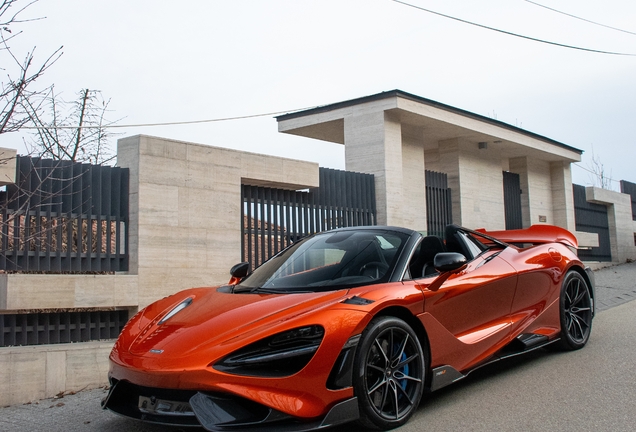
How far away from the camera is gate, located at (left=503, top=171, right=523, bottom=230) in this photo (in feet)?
64.5

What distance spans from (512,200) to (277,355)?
1780 cm

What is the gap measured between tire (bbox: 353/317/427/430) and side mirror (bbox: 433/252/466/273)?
0.58 m

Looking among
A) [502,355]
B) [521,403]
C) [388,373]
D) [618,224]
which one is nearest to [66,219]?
[388,373]

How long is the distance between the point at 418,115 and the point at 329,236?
32.3 feet

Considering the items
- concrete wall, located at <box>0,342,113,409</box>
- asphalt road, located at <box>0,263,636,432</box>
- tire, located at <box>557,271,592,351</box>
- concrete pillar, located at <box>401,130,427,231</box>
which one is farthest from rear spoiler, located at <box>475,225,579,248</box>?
concrete pillar, located at <box>401,130,427,231</box>

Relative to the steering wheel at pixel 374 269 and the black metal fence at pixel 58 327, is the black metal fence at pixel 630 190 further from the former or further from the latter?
→ the steering wheel at pixel 374 269

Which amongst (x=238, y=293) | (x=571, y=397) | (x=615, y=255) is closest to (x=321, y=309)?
(x=238, y=293)

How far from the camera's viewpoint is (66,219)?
26.8 feet

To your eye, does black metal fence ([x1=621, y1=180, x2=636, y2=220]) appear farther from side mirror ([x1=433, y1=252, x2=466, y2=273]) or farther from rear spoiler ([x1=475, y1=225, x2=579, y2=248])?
side mirror ([x1=433, y1=252, x2=466, y2=273])

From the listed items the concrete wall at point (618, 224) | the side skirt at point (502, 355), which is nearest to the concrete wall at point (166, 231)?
the side skirt at point (502, 355)

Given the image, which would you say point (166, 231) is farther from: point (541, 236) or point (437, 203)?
point (437, 203)

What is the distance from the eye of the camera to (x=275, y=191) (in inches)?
432

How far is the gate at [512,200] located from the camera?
19666mm

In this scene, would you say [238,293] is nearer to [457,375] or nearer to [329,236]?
[329,236]
